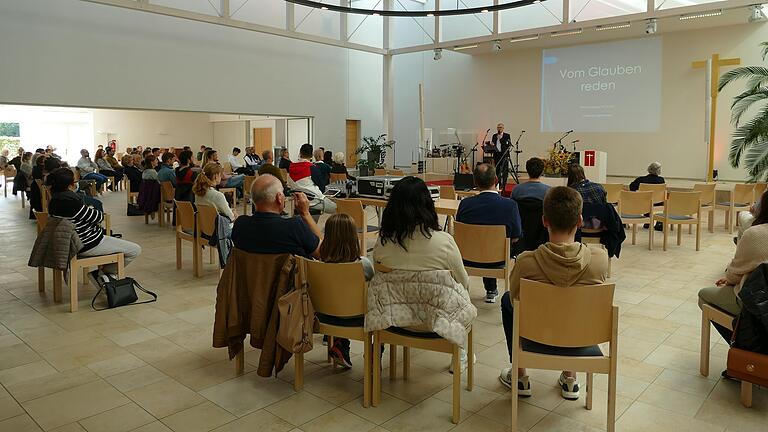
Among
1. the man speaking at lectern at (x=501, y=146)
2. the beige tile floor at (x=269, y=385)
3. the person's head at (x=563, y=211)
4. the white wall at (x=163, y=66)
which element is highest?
the white wall at (x=163, y=66)

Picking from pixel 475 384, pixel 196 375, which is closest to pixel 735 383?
pixel 475 384

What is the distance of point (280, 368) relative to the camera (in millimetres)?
3289

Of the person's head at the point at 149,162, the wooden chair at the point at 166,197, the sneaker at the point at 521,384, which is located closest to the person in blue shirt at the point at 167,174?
the wooden chair at the point at 166,197

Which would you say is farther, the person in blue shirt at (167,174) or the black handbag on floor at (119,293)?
the person in blue shirt at (167,174)

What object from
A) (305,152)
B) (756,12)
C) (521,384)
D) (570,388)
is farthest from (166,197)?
(756,12)

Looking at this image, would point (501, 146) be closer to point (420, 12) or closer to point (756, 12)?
point (420, 12)

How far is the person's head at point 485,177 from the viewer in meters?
4.67

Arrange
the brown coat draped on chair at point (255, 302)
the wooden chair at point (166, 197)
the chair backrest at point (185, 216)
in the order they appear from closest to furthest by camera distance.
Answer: the brown coat draped on chair at point (255, 302)
the chair backrest at point (185, 216)
the wooden chair at point (166, 197)

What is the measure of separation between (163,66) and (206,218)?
24.9 feet

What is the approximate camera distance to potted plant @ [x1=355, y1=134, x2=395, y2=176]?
1623 cm

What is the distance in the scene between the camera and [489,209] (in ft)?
15.1

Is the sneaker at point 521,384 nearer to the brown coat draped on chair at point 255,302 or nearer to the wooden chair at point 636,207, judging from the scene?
the brown coat draped on chair at point 255,302

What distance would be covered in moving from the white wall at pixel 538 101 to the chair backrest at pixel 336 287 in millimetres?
12444

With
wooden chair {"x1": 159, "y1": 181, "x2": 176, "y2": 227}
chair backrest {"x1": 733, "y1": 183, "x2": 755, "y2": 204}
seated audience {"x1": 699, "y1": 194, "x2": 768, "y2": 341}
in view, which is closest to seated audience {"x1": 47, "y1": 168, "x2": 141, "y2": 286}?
wooden chair {"x1": 159, "y1": 181, "x2": 176, "y2": 227}
